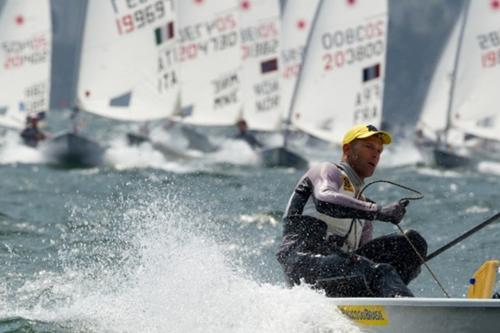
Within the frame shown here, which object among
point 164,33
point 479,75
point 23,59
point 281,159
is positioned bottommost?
point 281,159

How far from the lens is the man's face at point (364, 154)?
21.5ft

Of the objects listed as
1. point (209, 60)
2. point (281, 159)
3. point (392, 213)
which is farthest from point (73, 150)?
point (392, 213)

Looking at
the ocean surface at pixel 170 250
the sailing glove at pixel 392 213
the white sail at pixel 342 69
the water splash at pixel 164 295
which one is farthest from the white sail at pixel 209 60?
the sailing glove at pixel 392 213

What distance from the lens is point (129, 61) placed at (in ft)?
92.2

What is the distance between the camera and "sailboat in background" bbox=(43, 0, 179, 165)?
89.5 ft

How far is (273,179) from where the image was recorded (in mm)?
21328

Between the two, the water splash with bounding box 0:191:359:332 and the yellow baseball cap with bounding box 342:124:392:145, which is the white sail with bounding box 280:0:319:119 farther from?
the yellow baseball cap with bounding box 342:124:392:145

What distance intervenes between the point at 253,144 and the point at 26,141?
16.4 ft

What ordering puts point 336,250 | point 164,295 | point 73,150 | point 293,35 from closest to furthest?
point 336,250 < point 164,295 < point 73,150 < point 293,35

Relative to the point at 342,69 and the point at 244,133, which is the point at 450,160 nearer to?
the point at 342,69

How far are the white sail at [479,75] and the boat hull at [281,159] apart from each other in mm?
5135

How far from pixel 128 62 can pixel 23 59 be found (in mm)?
2280

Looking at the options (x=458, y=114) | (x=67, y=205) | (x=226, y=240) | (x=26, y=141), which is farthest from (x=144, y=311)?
(x=458, y=114)

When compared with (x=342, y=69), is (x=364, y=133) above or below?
above
